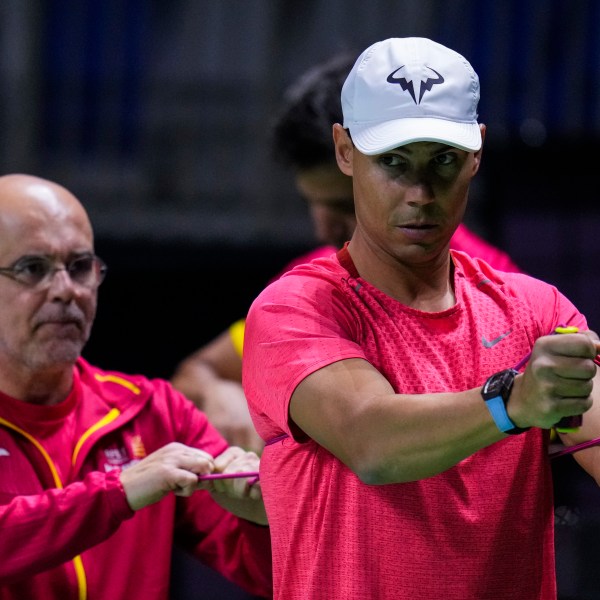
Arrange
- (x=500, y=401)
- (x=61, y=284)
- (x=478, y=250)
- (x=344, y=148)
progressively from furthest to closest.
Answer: (x=478, y=250)
(x=61, y=284)
(x=344, y=148)
(x=500, y=401)

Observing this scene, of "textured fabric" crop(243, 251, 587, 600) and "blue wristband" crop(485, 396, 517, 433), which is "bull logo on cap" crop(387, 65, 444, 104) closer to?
"textured fabric" crop(243, 251, 587, 600)

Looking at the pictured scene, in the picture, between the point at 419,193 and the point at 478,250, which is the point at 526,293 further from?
the point at 478,250

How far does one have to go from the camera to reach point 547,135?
5484mm

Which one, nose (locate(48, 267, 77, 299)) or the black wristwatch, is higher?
nose (locate(48, 267, 77, 299))

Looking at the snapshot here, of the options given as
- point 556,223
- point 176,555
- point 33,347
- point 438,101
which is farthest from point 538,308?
point 556,223

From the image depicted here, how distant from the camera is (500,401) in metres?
1.58

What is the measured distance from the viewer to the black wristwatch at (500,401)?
1.58 m

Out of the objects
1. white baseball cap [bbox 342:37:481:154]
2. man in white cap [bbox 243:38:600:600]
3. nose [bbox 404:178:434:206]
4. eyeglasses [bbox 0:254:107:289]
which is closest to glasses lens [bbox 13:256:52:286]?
eyeglasses [bbox 0:254:107:289]

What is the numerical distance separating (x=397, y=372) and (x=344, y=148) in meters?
0.38

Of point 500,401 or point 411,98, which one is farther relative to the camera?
point 411,98

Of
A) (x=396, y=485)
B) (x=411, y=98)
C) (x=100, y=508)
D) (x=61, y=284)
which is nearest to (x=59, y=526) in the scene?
(x=100, y=508)

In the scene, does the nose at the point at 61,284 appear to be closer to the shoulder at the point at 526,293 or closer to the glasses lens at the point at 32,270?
the glasses lens at the point at 32,270

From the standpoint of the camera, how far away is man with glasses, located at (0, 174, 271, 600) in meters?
2.60

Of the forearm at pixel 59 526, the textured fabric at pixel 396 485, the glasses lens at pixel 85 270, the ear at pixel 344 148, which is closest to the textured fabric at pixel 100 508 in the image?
the forearm at pixel 59 526
